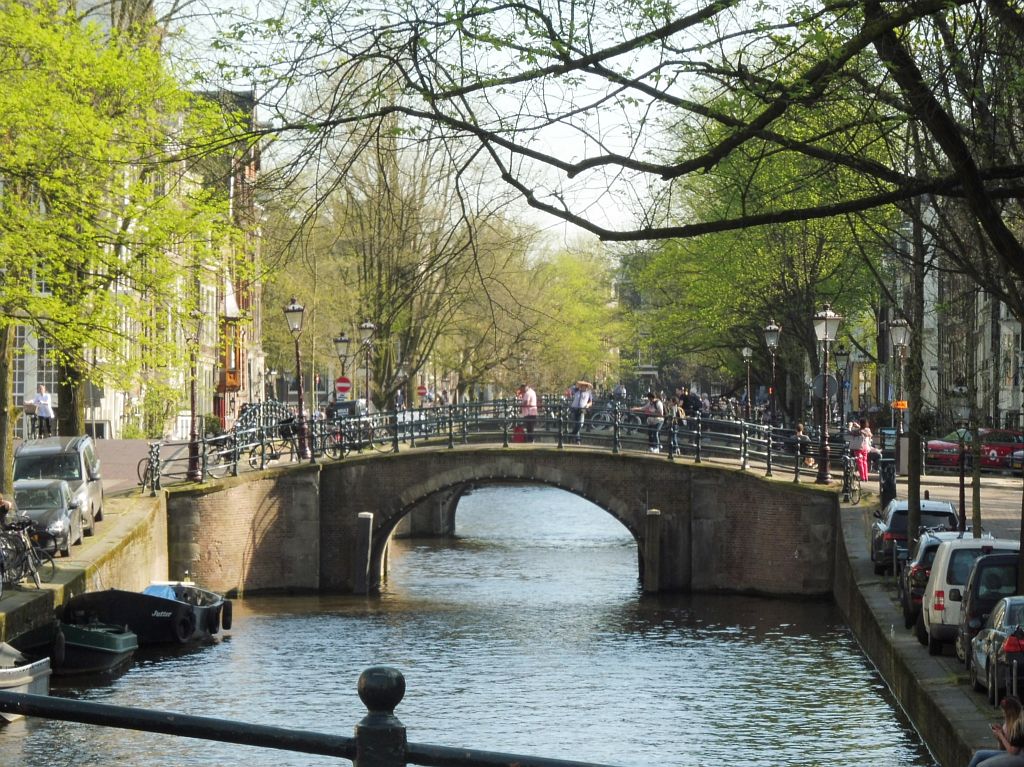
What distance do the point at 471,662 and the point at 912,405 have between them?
855 centimetres

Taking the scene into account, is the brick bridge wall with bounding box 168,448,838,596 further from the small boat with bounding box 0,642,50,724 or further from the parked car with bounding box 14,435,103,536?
the small boat with bounding box 0,642,50,724

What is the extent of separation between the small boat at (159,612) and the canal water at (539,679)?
0.52 m

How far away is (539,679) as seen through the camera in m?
27.2

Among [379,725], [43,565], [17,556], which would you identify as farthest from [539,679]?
[379,725]

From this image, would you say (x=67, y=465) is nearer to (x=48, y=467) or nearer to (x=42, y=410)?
(x=48, y=467)

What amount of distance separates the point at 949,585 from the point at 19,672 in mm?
11579

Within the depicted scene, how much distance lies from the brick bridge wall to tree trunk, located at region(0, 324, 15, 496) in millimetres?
6377

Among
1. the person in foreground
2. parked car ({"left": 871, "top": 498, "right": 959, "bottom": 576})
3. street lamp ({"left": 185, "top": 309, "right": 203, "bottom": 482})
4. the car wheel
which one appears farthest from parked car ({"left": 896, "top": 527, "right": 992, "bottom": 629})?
street lamp ({"left": 185, "top": 309, "right": 203, "bottom": 482})

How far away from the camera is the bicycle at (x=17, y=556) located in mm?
25094

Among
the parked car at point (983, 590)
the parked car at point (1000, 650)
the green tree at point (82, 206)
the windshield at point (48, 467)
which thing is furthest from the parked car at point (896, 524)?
the windshield at point (48, 467)

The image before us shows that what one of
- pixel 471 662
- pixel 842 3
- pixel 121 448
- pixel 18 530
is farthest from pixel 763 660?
pixel 121 448

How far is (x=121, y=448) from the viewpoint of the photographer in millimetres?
45562

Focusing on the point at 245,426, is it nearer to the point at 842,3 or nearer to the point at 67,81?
the point at 67,81

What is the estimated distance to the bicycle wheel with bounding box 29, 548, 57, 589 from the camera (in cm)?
2625
